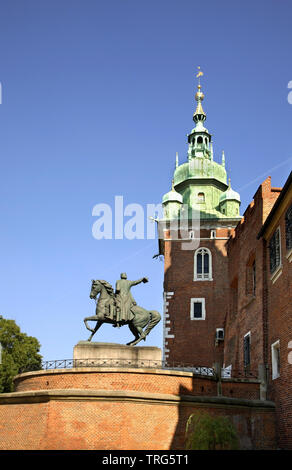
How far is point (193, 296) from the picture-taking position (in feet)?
157

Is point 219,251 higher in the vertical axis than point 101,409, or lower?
higher

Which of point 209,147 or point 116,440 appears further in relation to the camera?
point 209,147

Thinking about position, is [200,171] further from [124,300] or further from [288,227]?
[288,227]

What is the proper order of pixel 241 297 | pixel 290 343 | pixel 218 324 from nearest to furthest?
pixel 290 343, pixel 241 297, pixel 218 324

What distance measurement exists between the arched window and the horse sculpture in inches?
970

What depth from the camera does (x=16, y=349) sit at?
Result: 151 ft

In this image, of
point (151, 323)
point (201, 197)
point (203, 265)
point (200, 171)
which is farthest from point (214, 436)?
point (200, 171)

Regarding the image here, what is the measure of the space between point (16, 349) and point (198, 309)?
14.9 m

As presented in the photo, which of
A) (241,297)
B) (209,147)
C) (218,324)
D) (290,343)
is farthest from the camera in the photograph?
(209,147)

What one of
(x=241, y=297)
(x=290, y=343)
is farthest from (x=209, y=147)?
(x=290, y=343)

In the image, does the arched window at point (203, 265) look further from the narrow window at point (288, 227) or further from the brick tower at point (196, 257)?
the narrow window at point (288, 227)
